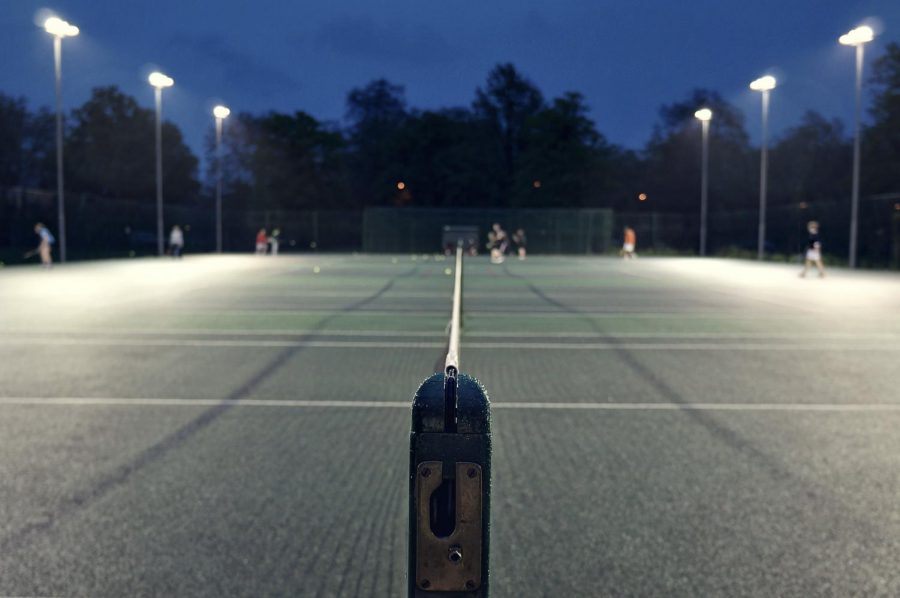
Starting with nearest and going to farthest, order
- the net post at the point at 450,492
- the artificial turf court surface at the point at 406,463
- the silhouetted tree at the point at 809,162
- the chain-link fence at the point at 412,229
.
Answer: the net post at the point at 450,492, the artificial turf court surface at the point at 406,463, the chain-link fence at the point at 412,229, the silhouetted tree at the point at 809,162

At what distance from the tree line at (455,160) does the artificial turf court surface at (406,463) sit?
69540 mm

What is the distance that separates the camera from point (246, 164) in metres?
97.5

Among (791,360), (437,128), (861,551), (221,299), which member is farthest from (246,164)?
(861,551)

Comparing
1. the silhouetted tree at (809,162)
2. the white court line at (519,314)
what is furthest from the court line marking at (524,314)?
the silhouetted tree at (809,162)

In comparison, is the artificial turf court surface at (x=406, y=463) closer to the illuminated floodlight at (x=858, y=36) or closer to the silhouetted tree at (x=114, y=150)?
the illuminated floodlight at (x=858, y=36)

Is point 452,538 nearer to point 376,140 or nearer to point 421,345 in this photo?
point 421,345

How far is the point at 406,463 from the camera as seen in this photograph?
21.6 ft

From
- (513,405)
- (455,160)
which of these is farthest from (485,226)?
(513,405)

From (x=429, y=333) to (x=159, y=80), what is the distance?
36.7 m

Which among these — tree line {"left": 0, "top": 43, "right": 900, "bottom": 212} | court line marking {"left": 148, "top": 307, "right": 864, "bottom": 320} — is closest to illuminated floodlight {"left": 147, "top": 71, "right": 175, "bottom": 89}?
court line marking {"left": 148, "top": 307, "right": 864, "bottom": 320}

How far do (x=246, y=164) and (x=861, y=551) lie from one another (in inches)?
3790

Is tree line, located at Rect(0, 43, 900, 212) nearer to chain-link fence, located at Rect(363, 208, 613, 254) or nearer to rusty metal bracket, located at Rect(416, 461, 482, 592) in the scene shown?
chain-link fence, located at Rect(363, 208, 613, 254)

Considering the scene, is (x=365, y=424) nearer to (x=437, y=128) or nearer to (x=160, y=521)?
(x=160, y=521)

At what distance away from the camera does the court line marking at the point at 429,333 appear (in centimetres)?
1445
